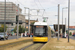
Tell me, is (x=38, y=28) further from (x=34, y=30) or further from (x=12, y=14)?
(x=12, y=14)

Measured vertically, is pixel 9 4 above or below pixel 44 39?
above

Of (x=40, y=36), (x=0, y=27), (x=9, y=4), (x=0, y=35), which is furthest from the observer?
(x=9, y=4)

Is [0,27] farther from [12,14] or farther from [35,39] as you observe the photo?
[35,39]

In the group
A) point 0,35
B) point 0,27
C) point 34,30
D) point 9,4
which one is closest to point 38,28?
point 34,30

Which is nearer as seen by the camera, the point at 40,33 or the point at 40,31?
the point at 40,33

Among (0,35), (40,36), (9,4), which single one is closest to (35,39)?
(40,36)

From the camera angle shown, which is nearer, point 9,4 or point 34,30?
point 34,30

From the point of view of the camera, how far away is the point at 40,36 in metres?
25.3

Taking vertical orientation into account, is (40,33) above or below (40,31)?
below

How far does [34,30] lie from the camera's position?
1003 inches

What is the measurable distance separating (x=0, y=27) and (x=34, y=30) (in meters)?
85.3

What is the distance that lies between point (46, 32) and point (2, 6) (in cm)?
12396

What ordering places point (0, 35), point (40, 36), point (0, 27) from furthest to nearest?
point (0, 27) → point (0, 35) → point (40, 36)

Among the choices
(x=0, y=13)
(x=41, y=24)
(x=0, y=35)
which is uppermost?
(x=0, y=13)
